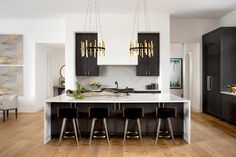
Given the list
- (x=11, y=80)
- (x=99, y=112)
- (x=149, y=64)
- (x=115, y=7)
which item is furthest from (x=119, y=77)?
(x=11, y=80)

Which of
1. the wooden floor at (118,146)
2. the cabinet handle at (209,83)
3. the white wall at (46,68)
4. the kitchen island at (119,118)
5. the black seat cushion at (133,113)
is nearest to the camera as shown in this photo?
the wooden floor at (118,146)

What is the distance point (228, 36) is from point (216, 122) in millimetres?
2566

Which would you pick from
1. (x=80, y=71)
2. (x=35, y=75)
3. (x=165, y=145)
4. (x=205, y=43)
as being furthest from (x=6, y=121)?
(x=205, y=43)

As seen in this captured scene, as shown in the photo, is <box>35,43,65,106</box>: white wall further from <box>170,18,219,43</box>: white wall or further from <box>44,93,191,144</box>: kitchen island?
<box>170,18,219,43</box>: white wall

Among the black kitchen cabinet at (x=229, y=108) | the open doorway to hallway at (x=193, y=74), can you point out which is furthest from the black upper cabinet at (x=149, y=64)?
the black kitchen cabinet at (x=229, y=108)

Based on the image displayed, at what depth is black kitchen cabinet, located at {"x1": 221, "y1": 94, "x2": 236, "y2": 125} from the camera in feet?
21.5

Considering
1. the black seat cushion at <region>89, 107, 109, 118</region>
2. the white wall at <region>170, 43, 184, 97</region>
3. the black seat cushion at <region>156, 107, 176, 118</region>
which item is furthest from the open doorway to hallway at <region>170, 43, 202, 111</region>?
the black seat cushion at <region>89, 107, 109, 118</region>

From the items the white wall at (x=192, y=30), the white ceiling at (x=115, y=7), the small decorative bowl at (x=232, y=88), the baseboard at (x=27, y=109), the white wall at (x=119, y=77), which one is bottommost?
the baseboard at (x=27, y=109)

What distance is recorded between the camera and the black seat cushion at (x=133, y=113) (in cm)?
481

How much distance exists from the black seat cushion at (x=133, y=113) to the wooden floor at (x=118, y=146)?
58cm

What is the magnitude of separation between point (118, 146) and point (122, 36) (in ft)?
12.8

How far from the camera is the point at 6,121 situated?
7238 millimetres

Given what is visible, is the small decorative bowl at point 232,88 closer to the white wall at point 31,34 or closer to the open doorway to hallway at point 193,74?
the open doorway to hallway at point 193,74

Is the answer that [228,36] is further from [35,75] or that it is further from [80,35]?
[35,75]
